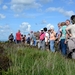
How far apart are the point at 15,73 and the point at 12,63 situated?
147 cm

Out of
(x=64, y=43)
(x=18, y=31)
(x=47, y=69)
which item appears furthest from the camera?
(x=18, y=31)

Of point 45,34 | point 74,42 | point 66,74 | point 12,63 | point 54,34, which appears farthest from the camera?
point 45,34

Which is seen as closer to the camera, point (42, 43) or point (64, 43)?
point (64, 43)

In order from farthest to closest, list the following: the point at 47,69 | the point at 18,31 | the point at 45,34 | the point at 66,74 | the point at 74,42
A: the point at 18,31
the point at 45,34
the point at 74,42
the point at 47,69
the point at 66,74

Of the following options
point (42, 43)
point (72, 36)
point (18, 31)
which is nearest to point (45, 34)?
point (42, 43)

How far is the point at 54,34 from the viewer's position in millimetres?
15602

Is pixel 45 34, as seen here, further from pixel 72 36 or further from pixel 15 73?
pixel 15 73

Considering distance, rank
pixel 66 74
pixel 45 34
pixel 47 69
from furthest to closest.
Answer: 1. pixel 45 34
2. pixel 47 69
3. pixel 66 74

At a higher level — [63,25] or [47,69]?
[63,25]

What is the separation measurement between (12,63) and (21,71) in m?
1.32

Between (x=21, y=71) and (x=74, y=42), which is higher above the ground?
(x=74, y=42)

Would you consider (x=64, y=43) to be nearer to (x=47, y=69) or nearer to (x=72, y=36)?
(x=72, y=36)

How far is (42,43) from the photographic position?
717 inches

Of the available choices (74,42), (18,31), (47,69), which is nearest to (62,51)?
(74,42)
